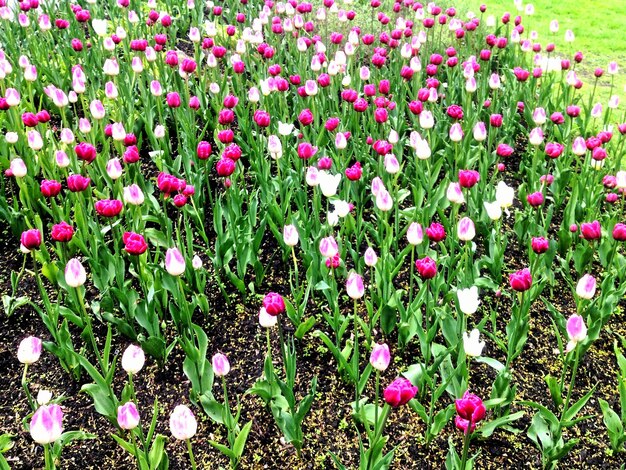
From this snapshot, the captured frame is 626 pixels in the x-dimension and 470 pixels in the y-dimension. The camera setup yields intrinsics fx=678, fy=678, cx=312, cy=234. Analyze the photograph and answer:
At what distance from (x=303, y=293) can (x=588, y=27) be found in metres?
6.55

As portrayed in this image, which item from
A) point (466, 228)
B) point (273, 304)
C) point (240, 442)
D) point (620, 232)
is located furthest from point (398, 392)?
point (620, 232)

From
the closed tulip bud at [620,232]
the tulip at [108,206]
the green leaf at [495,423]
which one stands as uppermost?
the tulip at [108,206]

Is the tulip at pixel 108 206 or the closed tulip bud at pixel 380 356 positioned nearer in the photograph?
the closed tulip bud at pixel 380 356

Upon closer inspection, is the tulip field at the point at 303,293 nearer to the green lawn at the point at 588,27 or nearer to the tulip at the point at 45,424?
the tulip at the point at 45,424

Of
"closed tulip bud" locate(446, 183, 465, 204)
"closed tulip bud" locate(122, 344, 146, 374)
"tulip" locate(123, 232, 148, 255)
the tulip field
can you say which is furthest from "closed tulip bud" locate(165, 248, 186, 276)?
"closed tulip bud" locate(446, 183, 465, 204)

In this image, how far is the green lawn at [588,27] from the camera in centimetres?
701

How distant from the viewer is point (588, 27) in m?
8.41

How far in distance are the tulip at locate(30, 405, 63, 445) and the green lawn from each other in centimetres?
557

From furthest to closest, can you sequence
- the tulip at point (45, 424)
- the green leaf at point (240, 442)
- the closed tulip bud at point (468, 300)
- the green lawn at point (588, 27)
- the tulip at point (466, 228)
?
the green lawn at point (588, 27) < the tulip at point (466, 228) < the closed tulip bud at point (468, 300) < the green leaf at point (240, 442) < the tulip at point (45, 424)

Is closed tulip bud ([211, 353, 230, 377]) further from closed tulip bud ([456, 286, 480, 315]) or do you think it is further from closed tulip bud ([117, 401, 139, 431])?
closed tulip bud ([456, 286, 480, 315])

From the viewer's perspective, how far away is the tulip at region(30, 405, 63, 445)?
2.02 m

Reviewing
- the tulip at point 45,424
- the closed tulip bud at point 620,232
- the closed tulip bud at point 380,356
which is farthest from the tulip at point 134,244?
the closed tulip bud at point 620,232

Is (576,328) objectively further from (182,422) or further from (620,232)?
(182,422)

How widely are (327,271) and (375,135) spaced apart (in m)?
1.57
